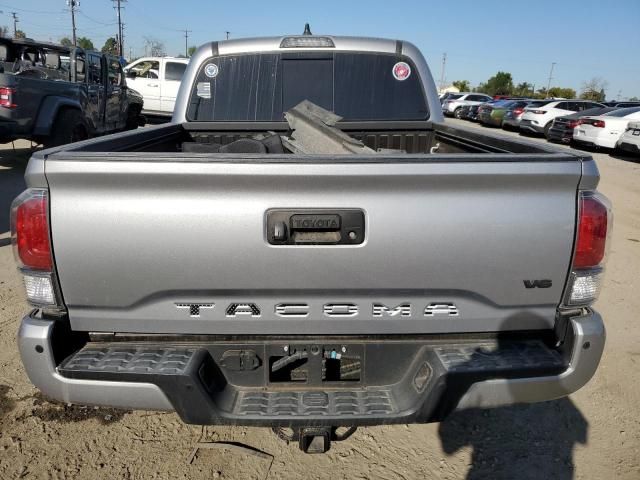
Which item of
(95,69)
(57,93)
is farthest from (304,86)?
(95,69)

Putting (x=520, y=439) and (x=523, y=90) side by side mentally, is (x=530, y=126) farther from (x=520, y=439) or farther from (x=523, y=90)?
(x=523, y=90)

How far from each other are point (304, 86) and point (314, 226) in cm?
225

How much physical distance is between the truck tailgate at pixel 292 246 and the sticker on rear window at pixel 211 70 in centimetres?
216

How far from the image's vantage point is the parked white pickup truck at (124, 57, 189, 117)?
61.6ft

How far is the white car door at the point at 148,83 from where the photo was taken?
18.9 meters

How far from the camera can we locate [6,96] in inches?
340

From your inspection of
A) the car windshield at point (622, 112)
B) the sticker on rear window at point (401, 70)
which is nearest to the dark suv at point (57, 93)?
the sticker on rear window at point (401, 70)

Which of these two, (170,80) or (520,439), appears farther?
(170,80)

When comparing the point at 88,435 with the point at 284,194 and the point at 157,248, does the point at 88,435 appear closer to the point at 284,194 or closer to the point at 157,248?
the point at 157,248

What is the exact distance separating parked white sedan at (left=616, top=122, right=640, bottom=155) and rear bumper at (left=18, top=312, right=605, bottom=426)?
15.0m

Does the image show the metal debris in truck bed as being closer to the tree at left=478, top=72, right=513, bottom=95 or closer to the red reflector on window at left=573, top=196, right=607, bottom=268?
the red reflector on window at left=573, top=196, right=607, bottom=268

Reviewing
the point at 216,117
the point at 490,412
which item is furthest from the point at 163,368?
the point at 216,117

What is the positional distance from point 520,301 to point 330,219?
86 cm

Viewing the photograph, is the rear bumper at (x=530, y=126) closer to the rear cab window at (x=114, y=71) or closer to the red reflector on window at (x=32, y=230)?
the rear cab window at (x=114, y=71)
